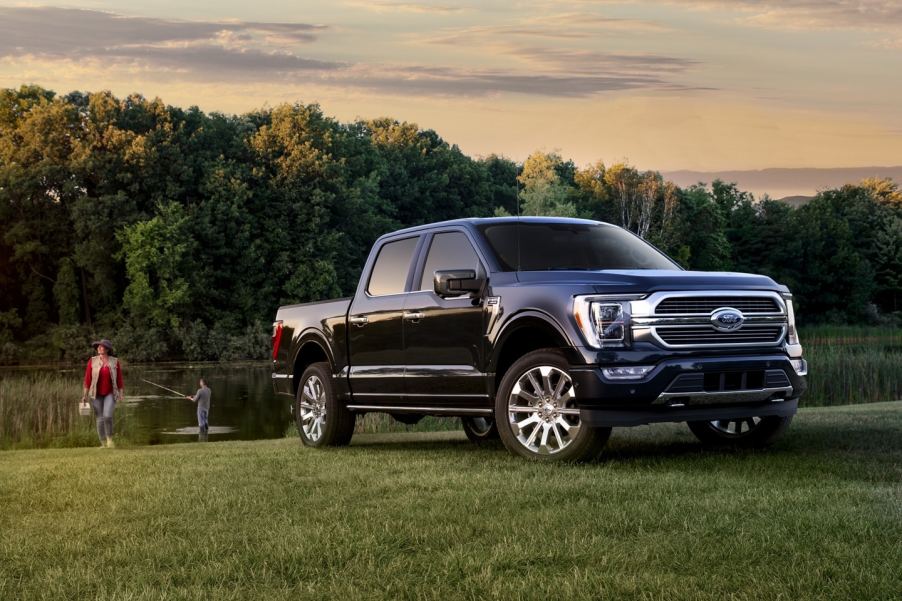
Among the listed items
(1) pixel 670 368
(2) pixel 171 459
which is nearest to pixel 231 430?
(2) pixel 171 459

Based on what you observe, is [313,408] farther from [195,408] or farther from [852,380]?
[195,408]

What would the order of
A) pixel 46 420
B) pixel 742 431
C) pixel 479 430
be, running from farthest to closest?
pixel 46 420 < pixel 479 430 < pixel 742 431

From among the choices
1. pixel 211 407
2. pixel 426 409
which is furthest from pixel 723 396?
pixel 211 407

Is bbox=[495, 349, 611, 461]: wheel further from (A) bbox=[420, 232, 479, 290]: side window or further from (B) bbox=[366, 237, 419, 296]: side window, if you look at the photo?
(B) bbox=[366, 237, 419, 296]: side window

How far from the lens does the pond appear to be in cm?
3058

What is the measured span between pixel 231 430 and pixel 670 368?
23.2 meters

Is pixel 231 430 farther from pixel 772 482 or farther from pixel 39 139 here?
pixel 39 139

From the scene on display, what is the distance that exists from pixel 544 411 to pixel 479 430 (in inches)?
143

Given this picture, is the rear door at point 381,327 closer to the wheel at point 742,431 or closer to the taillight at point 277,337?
the taillight at point 277,337

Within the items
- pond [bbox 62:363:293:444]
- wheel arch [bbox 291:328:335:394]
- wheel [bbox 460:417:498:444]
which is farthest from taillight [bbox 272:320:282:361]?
pond [bbox 62:363:293:444]

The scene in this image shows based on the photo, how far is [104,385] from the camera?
1828 cm

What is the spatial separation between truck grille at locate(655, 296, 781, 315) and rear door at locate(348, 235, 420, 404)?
304 centimetres

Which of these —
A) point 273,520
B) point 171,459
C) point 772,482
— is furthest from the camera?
point 171,459

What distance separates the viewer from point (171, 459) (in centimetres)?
1253
